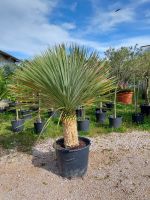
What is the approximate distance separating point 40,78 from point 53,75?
0.18 meters

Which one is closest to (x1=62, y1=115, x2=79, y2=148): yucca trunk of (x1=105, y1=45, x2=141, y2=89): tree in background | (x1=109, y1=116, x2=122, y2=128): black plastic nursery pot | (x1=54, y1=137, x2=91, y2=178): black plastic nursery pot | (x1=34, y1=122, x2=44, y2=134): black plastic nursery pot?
(x1=54, y1=137, x2=91, y2=178): black plastic nursery pot

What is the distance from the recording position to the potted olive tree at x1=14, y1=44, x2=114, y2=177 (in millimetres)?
3309

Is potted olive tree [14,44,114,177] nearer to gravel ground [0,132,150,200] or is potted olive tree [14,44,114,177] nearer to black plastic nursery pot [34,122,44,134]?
gravel ground [0,132,150,200]

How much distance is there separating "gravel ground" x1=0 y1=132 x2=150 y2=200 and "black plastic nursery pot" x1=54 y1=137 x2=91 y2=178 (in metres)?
0.10

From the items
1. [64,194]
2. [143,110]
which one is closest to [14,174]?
[64,194]

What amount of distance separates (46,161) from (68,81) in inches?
64.0

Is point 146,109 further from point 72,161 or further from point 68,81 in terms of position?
point 68,81

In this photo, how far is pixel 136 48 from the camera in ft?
37.1

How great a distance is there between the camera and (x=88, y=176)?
11.9 ft

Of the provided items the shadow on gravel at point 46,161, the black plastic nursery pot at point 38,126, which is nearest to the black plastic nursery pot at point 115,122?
the black plastic nursery pot at point 38,126

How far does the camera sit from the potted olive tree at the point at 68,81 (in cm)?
331

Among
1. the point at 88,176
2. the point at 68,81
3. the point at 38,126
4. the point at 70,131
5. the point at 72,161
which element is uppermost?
the point at 68,81

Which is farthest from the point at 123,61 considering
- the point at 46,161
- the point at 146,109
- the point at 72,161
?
the point at 72,161

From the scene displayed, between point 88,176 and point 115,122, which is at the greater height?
point 115,122
